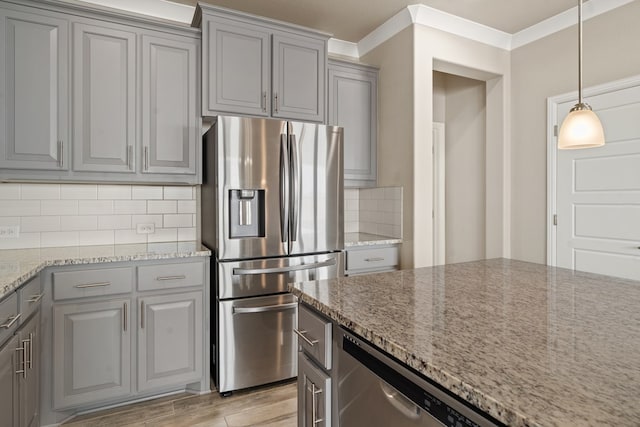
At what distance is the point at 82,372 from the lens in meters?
2.14

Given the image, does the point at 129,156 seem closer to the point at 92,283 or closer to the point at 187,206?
the point at 187,206

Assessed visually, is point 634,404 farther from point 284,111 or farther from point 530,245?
point 530,245

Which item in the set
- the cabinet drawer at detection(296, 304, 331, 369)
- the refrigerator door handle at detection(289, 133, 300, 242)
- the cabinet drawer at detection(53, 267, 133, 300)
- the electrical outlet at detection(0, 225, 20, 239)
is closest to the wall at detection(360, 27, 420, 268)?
the refrigerator door handle at detection(289, 133, 300, 242)

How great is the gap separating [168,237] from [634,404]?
2.83 m

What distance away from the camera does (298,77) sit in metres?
2.90

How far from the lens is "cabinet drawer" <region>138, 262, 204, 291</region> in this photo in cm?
226

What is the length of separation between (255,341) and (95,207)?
1486 millimetres

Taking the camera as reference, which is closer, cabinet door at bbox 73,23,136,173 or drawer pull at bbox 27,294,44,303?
drawer pull at bbox 27,294,44,303

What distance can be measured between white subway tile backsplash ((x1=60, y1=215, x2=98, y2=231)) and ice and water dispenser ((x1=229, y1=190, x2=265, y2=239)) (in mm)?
1050

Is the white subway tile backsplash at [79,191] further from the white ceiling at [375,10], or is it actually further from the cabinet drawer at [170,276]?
the white ceiling at [375,10]

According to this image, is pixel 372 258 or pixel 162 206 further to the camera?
pixel 372 258

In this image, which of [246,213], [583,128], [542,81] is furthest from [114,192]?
[542,81]

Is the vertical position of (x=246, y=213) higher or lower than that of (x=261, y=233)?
higher

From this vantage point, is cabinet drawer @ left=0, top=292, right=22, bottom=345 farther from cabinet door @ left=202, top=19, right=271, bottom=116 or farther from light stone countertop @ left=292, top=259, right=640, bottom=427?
cabinet door @ left=202, top=19, right=271, bottom=116
